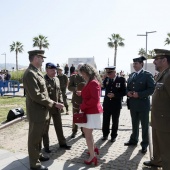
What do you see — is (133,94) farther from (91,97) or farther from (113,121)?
(91,97)

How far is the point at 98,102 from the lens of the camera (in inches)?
197

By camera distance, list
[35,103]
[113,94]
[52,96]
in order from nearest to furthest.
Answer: [35,103], [52,96], [113,94]

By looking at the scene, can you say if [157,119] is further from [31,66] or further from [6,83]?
[6,83]

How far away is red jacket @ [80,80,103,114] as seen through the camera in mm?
4859

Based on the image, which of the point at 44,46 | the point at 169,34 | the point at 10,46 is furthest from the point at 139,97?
the point at 10,46

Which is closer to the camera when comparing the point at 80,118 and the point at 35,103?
the point at 35,103

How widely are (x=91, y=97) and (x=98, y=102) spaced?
0.18 m

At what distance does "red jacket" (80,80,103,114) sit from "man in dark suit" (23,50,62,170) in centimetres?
64

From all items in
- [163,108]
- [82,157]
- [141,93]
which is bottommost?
[82,157]

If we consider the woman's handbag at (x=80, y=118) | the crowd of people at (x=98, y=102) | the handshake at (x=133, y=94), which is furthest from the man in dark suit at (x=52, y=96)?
the handshake at (x=133, y=94)

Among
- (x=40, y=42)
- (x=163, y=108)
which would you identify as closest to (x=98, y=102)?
(x=163, y=108)

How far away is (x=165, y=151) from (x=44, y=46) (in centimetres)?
6010

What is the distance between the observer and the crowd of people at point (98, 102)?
13.8ft

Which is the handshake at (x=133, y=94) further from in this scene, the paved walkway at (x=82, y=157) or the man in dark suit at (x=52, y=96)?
the man in dark suit at (x=52, y=96)
